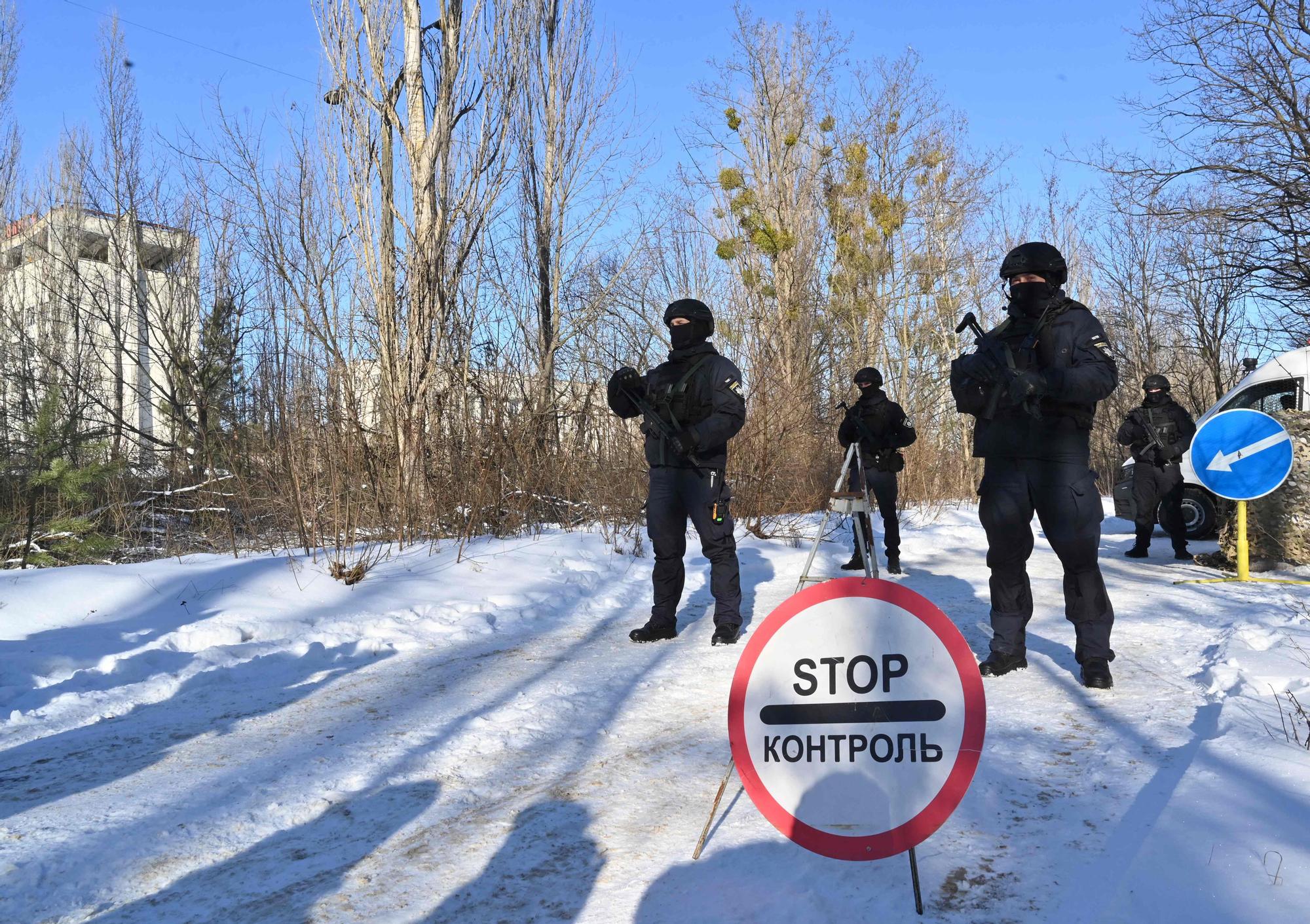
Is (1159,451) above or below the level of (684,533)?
above

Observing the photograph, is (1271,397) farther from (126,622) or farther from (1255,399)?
(126,622)

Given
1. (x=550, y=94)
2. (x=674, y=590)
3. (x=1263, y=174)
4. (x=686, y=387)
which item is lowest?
(x=674, y=590)

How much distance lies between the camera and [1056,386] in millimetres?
4426

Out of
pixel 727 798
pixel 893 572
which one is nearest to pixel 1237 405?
pixel 893 572

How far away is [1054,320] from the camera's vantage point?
4629mm

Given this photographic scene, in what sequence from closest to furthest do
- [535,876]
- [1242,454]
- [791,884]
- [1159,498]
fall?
[791,884], [535,876], [1242,454], [1159,498]

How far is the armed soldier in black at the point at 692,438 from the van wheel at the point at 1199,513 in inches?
323

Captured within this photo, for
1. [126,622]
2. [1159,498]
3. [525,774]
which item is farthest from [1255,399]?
[126,622]

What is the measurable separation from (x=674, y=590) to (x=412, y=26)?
28.5 ft

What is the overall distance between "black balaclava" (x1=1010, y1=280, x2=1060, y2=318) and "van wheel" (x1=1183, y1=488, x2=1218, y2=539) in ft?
27.4

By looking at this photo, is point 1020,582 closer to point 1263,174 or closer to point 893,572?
point 893,572

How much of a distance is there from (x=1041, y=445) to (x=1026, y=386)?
1.55 feet

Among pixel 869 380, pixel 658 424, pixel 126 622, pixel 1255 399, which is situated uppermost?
pixel 869 380

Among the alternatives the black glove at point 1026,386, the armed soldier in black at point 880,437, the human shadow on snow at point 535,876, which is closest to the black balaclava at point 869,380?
the armed soldier in black at point 880,437
